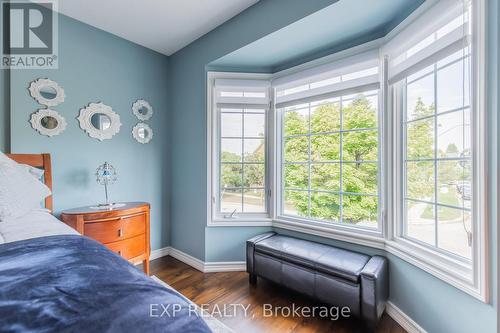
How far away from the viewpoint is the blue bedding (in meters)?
0.56

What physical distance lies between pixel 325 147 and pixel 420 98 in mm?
863

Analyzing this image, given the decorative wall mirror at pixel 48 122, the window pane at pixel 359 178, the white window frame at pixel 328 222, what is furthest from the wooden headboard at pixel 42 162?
the window pane at pixel 359 178

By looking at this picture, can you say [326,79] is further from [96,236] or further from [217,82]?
[96,236]

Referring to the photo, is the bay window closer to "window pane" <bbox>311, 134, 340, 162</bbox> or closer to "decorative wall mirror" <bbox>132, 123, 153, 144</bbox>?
"window pane" <bbox>311, 134, 340, 162</bbox>

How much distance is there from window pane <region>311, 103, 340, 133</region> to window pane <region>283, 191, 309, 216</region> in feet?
2.34

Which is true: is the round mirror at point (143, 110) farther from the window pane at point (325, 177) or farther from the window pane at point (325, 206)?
the window pane at point (325, 206)

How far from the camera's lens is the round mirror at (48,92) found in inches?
82.4

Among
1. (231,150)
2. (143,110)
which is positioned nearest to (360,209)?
(231,150)

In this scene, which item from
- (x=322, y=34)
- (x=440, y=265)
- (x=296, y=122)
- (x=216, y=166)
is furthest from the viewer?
(x=216, y=166)

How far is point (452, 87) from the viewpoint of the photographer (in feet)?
4.78

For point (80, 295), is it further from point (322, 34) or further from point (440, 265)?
point (322, 34)

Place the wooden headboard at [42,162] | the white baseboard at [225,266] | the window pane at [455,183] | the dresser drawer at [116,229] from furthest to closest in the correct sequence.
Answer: the white baseboard at [225,266] → the dresser drawer at [116,229] → the wooden headboard at [42,162] → the window pane at [455,183]

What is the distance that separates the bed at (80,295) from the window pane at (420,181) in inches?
68.9

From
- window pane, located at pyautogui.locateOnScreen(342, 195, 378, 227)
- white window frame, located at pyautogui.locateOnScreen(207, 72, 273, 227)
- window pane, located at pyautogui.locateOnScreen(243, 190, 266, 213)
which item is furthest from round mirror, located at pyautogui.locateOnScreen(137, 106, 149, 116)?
window pane, located at pyautogui.locateOnScreen(342, 195, 378, 227)
